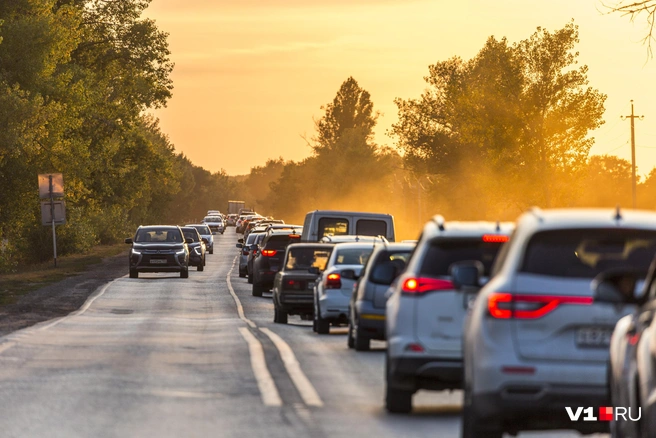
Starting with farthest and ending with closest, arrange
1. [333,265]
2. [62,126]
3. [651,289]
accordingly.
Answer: [62,126] < [333,265] < [651,289]

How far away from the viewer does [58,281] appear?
44125 mm

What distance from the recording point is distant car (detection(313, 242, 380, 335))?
22031 mm

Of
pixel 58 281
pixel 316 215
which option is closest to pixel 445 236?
pixel 316 215

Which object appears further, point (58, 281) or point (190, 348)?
point (58, 281)

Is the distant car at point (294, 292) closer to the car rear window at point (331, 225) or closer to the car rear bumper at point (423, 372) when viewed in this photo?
the car rear window at point (331, 225)

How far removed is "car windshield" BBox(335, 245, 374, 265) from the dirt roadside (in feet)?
18.5

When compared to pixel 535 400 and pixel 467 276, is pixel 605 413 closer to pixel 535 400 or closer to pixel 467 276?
pixel 535 400

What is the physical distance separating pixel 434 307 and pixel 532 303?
9.42 feet

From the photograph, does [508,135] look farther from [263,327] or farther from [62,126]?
[263,327]

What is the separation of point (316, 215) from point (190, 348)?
1424 cm

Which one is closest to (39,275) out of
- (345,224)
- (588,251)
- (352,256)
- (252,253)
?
(252,253)

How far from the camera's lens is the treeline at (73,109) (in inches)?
2140

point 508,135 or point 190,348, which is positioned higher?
point 508,135

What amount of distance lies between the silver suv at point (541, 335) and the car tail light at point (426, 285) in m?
2.50
